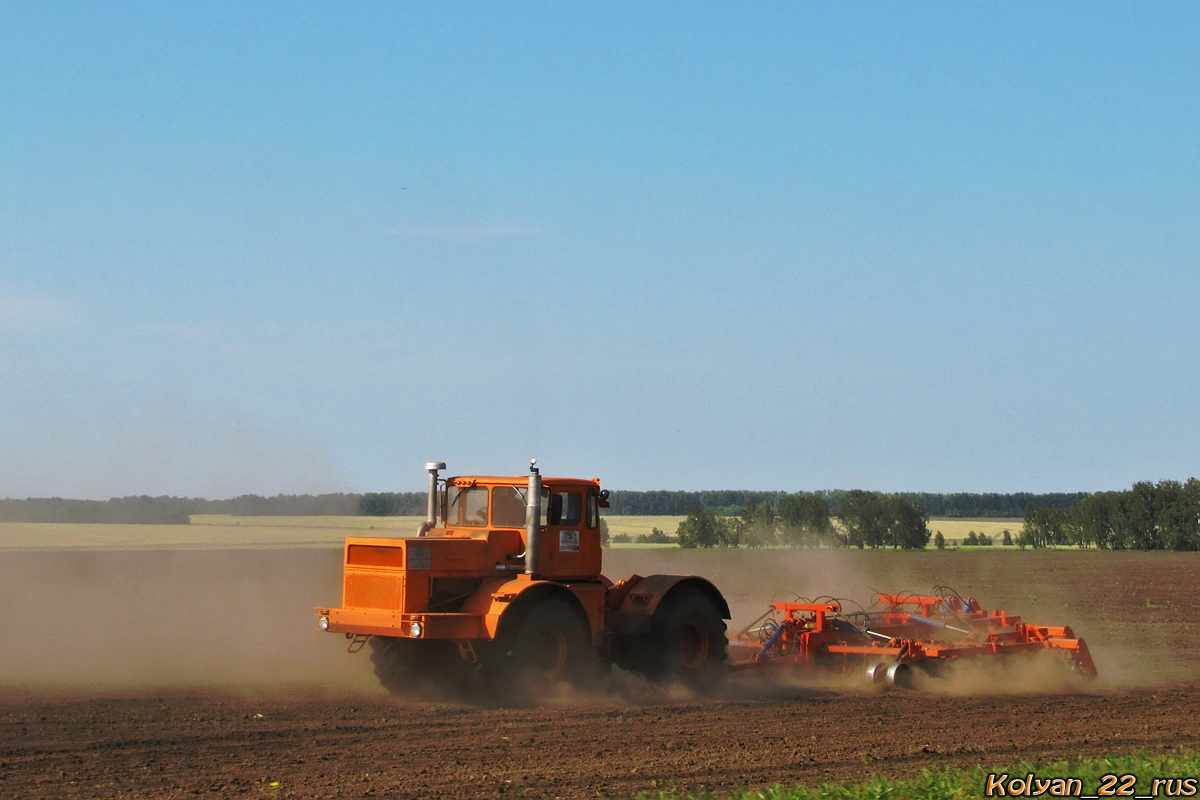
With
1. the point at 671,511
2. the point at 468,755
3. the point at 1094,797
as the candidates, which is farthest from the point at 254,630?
the point at 671,511

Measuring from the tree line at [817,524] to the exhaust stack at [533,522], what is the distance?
146 feet

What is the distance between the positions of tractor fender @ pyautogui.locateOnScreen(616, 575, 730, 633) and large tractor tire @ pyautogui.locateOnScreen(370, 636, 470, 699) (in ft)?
7.66

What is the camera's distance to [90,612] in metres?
25.5

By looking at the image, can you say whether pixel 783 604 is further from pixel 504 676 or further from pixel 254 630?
pixel 254 630

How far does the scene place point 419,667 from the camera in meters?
15.1

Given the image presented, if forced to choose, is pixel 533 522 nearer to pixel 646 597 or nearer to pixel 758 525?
pixel 646 597

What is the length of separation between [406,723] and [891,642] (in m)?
7.17

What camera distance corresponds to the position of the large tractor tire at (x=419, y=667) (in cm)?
1490

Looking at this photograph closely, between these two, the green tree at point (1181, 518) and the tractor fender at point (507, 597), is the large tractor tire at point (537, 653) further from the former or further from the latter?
the green tree at point (1181, 518)

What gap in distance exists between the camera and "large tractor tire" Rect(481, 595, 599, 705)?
14.2 meters

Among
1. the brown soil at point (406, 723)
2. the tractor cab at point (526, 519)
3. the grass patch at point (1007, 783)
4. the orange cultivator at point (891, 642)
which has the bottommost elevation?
the brown soil at point (406, 723)

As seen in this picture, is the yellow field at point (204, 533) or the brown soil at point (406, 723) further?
the yellow field at point (204, 533)

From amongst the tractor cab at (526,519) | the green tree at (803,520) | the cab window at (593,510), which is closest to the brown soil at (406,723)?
the tractor cab at (526,519)

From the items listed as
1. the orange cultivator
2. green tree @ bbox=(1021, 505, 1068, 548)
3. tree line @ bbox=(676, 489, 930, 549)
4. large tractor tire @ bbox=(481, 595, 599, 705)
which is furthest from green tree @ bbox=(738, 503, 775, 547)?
large tractor tire @ bbox=(481, 595, 599, 705)
